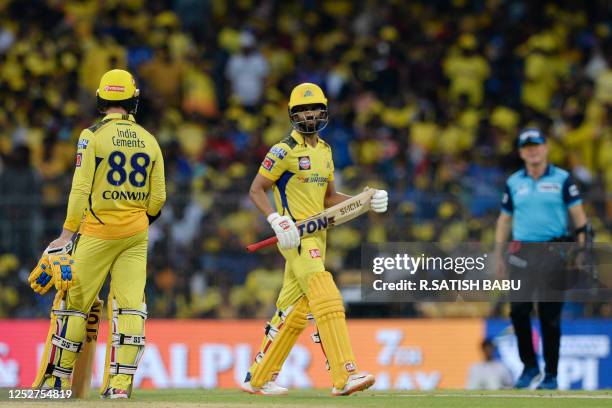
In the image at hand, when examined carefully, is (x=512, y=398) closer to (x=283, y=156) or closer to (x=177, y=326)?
(x=283, y=156)

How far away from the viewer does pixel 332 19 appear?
77.6ft

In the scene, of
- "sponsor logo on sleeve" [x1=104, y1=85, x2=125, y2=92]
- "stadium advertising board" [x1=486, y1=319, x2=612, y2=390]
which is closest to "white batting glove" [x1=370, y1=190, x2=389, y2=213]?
"sponsor logo on sleeve" [x1=104, y1=85, x2=125, y2=92]

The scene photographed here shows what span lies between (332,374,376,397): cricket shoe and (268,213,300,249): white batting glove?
44.5 inches

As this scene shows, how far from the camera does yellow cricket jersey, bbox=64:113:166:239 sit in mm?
10656

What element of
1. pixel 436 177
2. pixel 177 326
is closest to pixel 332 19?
pixel 436 177

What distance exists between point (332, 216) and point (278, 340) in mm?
1111

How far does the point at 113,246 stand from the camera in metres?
10.9

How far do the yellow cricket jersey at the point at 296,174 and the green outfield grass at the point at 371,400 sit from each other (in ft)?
5.04

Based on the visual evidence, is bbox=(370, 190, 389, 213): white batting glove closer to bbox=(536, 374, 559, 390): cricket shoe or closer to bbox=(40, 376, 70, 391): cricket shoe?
bbox=(40, 376, 70, 391): cricket shoe

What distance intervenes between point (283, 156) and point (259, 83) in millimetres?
Result: 10873

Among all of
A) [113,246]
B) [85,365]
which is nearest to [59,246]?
[113,246]

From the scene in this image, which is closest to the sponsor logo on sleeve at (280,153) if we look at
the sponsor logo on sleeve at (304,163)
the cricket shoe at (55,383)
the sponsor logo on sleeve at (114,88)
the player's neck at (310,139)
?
the sponsor logo on sleeve at (304,163)

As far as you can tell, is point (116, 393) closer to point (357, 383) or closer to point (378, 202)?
point (357, 383)

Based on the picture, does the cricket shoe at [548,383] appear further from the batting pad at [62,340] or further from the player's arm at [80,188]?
the player's arm at [80,188]
